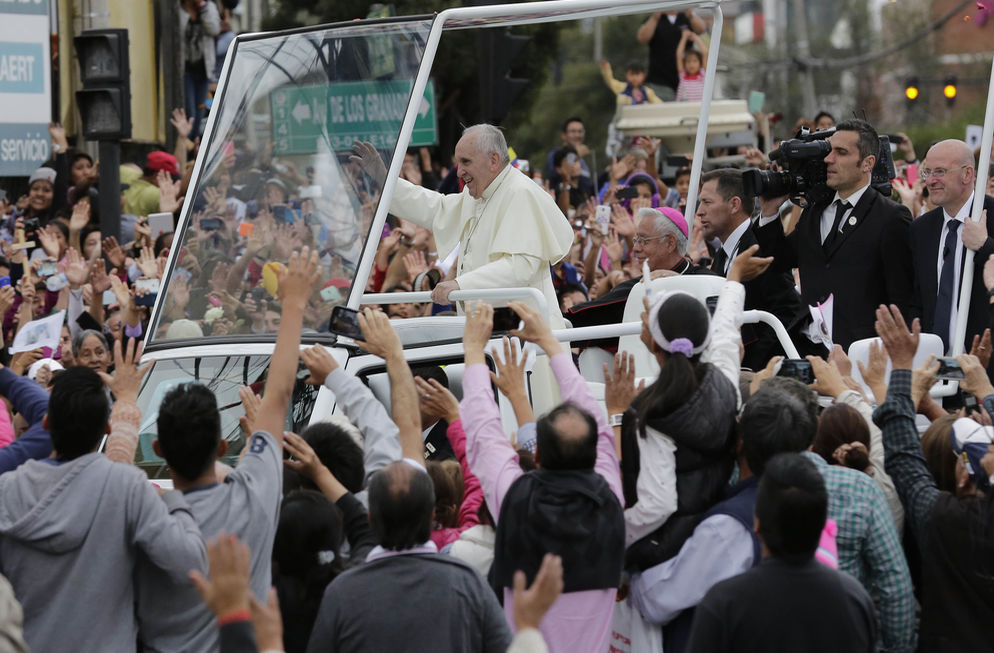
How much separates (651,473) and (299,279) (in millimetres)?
1290

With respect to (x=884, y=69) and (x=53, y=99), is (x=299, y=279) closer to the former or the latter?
(x=53, y=99)

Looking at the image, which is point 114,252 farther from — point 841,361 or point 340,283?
point 841,361

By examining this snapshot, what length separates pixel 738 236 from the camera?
8.10 meters

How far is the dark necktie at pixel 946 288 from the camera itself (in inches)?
277

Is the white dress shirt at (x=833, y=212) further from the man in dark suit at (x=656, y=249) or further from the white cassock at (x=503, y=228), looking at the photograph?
the white cassock at (x=503, y=228)

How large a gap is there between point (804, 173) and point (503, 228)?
1582 mm

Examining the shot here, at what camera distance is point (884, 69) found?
2275 inches

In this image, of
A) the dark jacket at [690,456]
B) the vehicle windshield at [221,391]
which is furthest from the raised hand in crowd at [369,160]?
the dark jacket at [690,456]

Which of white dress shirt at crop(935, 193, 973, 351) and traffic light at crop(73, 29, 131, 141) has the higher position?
traffic light at crop(73, 29, 131, 141)

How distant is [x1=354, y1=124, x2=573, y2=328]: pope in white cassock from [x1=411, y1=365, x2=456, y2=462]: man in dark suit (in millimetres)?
645

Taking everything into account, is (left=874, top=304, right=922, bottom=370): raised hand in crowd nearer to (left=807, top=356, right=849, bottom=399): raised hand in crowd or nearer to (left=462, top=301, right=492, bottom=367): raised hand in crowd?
(left=807, top=356, right=849, bottom=399): raised hand in crowd

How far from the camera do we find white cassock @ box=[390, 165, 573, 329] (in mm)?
7152

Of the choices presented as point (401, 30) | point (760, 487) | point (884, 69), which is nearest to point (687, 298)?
point (760, 487)

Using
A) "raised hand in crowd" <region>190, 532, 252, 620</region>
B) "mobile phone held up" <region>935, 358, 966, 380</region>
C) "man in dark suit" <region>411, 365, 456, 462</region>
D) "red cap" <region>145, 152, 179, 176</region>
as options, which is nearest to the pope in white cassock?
"man in dark suit" <region>411, 365, 456, 462</region>
